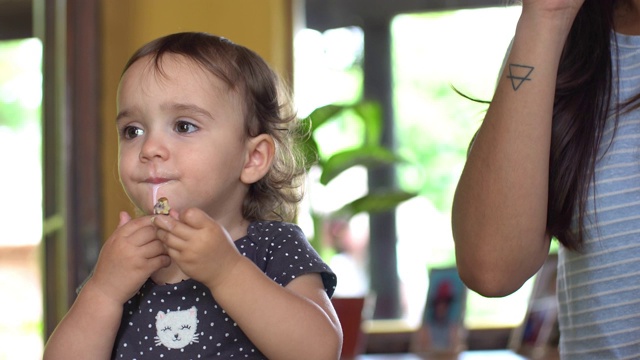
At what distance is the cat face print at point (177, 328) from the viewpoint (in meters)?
1.11

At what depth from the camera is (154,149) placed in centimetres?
108

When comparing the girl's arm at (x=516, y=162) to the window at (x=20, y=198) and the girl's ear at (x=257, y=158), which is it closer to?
the girl's ear at (x=257, y=158)

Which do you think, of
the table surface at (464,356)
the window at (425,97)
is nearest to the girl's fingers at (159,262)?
the table surface at (464,356)

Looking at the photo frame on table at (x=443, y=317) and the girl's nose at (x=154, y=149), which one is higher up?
the girl's nose at (x=154, y=149)

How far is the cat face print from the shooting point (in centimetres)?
111

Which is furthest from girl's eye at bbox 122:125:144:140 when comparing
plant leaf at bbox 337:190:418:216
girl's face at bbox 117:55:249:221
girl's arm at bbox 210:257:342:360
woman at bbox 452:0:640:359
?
plant leaf at bbox 337:190:418:216

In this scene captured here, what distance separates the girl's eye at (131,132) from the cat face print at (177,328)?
217 millimetres

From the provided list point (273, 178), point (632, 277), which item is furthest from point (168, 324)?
point (632, 277)

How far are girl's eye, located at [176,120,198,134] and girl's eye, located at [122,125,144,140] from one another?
0.05 m

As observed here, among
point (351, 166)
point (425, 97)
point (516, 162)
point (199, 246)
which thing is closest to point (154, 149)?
point (199, 246)

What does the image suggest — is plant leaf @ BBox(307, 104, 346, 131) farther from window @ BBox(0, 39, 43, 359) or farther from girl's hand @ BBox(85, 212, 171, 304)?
girl's hand @ BBox(85, 212, 171, 304)

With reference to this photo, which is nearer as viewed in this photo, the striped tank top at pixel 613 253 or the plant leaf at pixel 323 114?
the striped tank top at pixel 613 253

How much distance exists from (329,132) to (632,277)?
2.10m

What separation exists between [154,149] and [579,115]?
507mm
